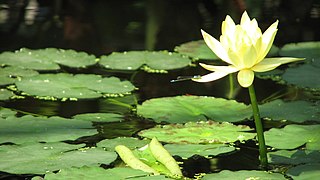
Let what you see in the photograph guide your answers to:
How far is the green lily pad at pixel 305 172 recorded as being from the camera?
146 centimetres

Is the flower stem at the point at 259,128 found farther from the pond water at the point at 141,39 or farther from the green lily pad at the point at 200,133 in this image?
the green lily pad at the point at 200,133

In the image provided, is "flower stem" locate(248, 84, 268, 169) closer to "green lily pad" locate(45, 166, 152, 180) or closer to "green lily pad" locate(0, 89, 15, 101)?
"green lily pad" locate(45, 166, 152, 180)

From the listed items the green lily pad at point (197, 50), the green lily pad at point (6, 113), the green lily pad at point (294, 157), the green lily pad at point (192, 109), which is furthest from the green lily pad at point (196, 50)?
the green lily pad at point (294, 157)

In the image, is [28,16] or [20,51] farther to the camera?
[28,16]

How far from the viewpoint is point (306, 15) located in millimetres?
3641

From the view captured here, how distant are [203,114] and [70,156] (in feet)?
1.60

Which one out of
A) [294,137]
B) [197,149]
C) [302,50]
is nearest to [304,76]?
[302,50]

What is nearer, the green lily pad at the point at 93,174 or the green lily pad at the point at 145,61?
the green lily pad at the point at 93,174

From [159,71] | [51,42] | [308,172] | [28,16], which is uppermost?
[28,16]

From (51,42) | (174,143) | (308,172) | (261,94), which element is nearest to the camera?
(308,172)

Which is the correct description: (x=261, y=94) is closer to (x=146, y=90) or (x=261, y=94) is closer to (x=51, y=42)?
(x=146, y=90)

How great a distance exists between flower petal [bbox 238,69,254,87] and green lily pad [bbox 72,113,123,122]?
0.56m

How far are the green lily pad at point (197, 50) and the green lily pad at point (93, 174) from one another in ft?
4.00

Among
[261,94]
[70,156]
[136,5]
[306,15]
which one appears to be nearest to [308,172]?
[70,156]
